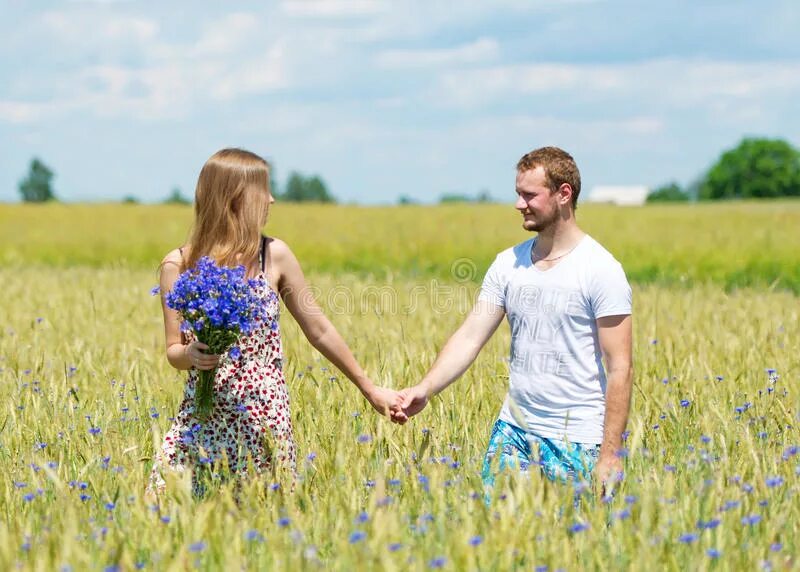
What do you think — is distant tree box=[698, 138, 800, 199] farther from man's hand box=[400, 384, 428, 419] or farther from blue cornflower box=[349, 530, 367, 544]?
blue cornflower box=[349, 530, 367, 544]

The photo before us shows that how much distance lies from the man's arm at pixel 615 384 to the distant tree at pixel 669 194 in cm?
9768

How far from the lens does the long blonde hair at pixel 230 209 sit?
3.36m

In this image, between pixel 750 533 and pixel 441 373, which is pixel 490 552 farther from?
pixel 441 373

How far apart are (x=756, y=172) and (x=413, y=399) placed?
93.6 meters

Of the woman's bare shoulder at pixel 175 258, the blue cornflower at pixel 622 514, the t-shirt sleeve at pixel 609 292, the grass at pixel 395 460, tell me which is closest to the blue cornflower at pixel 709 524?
the grass at pixel 395 460

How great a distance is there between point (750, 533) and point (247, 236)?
6.34 ft

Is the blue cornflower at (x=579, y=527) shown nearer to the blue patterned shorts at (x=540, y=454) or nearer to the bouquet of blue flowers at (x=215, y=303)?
the blue patterned shorts at (x=540, y=454)

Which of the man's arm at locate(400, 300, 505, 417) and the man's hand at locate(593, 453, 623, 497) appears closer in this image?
the man's hand at locate(593, 453, 623, 497)

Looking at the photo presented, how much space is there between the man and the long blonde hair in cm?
96

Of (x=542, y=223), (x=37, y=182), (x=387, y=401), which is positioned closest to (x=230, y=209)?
(x=387, y=401)

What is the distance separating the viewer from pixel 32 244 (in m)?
18.4

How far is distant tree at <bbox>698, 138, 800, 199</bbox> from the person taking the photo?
292 ft

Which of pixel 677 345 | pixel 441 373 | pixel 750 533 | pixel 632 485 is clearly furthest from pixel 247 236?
pixel 677 345

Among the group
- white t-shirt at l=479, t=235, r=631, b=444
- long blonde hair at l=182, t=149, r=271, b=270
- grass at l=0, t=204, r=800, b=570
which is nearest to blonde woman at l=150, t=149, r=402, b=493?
long blonde hair at l=182, t=149, r=271, b=270
